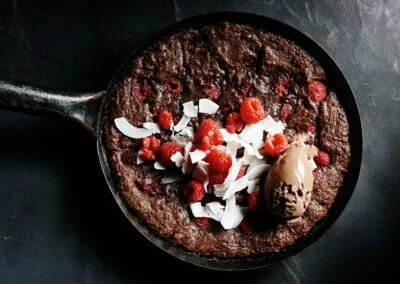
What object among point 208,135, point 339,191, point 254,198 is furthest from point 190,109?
point 339,191

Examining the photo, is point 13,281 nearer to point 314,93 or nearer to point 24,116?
point 24,116

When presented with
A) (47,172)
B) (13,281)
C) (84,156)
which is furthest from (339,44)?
(13,281)

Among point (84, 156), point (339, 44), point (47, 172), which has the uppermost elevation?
point (339, 44)

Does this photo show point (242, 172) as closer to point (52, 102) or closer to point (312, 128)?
point (312, 128)

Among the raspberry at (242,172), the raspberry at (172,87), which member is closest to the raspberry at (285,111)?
the raspberry at (242,172)

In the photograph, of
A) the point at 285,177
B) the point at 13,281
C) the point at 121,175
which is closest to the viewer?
the point at 285,177

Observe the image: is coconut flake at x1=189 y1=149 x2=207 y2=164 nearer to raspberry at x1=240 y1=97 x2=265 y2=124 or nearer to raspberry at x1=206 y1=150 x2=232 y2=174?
raspberry at x1=206 y1=150 x2=232 y2=174

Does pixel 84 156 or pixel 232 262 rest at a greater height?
pixel 232 262
